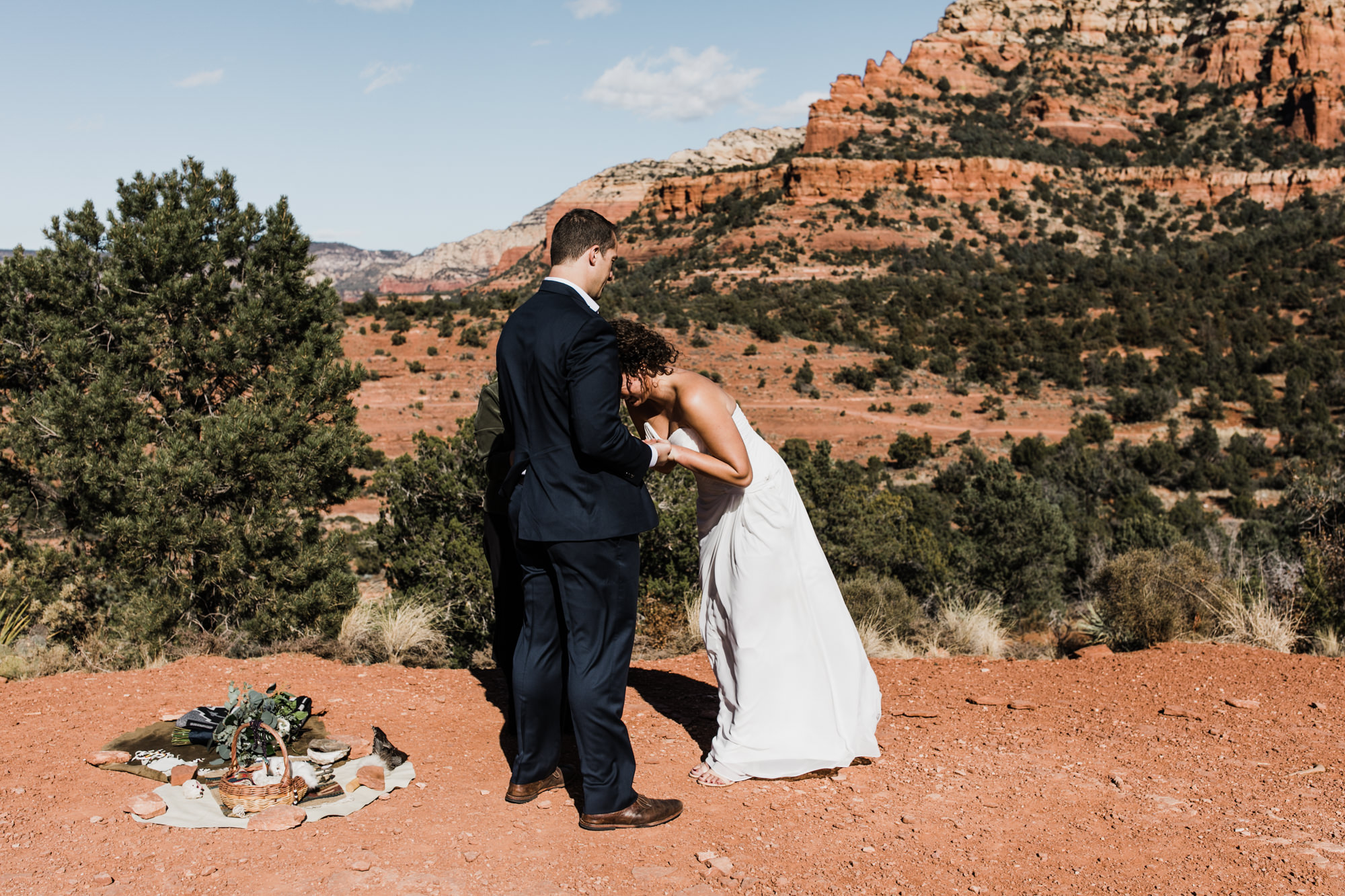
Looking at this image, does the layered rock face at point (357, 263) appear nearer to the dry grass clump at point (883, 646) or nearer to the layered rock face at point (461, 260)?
the layered rock face at point (461, 260)

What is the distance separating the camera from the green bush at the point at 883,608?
771cm

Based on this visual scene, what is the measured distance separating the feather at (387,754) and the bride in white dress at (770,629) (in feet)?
4.02

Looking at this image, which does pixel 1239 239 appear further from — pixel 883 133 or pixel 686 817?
pixel 686 817

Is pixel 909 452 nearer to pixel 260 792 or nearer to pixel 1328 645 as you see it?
pixel 1328 645

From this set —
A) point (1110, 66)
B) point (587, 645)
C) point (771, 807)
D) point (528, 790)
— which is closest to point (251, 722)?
point (528, 790)

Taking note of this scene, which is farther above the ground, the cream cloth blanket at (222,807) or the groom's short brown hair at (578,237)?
the groom's short brown hair at (578,237)

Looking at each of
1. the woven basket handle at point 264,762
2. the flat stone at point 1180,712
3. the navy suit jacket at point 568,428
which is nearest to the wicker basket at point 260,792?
the woven basket handle at point 264,762

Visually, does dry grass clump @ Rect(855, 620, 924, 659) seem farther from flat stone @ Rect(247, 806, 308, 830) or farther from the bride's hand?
flat stone @ Rect(247, 806, 308, 830)

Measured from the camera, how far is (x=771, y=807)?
3.34 metres

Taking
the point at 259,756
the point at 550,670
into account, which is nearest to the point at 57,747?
the point at 259,756

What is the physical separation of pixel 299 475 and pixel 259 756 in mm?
3345

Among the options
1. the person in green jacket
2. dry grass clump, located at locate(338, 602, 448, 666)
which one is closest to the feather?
the person in green jacket

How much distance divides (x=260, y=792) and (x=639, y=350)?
2055 millimetres

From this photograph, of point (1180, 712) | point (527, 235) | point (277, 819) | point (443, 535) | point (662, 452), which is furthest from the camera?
point (527, 235)
